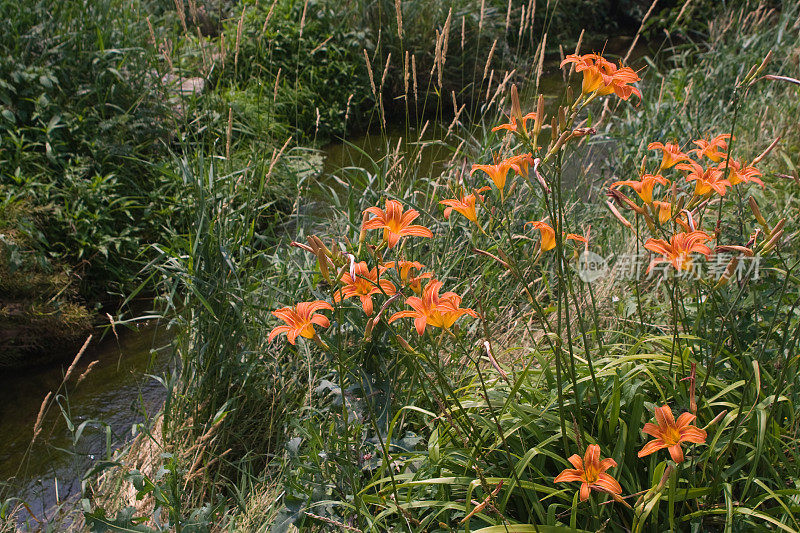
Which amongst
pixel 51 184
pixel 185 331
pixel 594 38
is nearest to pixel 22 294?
pixel 51 184

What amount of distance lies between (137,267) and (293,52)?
2.94 m

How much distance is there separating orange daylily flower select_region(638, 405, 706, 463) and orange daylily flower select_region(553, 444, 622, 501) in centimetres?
9

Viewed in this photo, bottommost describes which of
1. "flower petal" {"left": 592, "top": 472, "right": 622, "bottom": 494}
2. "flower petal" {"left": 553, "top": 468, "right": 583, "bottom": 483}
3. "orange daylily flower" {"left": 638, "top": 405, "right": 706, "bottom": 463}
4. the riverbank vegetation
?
the riverbank vegetation

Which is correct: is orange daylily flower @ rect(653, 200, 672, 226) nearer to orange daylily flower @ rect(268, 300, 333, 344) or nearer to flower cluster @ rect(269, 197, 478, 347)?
flower cluster @ rect(269, 197, 478, 347)

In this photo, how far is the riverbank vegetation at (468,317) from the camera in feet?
4.85

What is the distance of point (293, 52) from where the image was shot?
6.20 meters

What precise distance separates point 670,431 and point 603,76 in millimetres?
787

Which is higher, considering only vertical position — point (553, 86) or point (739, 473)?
point (739, 473)

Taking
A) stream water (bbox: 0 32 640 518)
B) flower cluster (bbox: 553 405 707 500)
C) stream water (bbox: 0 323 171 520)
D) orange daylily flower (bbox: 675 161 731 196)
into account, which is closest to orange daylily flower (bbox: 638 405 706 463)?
flower cluster (bbox: 553 405 707 500)

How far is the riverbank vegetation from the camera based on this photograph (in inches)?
58.2

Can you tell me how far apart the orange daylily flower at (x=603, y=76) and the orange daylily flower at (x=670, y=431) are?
2.31ft

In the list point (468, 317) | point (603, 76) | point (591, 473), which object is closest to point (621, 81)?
point (603, 76)

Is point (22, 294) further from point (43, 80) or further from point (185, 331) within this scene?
point (185, 331)

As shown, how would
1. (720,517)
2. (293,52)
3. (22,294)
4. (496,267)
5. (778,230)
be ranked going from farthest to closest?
(293,52) < (22,294) < (496,267) < (720,517) < (778,230)
